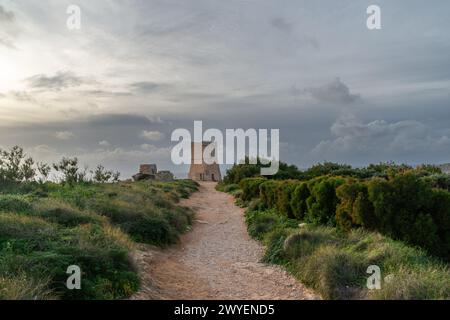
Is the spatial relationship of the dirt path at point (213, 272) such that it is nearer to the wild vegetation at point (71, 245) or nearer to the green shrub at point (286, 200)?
the wild vegetation at point (71, 245)

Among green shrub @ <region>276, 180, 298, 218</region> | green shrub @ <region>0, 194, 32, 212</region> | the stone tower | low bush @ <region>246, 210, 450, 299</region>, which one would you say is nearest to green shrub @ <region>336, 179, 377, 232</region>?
low bush @ <region>246, 210, 450, 299</region>

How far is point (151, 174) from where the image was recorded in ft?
160

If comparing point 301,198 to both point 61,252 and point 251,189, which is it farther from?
point 251,189

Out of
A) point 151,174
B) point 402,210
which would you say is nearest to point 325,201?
point 402,210

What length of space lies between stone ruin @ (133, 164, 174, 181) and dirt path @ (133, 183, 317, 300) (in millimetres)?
32415

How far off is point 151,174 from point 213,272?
40.2 meters

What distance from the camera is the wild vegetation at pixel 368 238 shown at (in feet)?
22.1

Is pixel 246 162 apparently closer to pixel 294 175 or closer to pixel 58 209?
pixel 294 175

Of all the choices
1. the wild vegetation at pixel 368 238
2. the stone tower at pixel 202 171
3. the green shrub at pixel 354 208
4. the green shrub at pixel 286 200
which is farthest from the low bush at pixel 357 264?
the stone tower at pixel 202 171

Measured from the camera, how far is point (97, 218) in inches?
438

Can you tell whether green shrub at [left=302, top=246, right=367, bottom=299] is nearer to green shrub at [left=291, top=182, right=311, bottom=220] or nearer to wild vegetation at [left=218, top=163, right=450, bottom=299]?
wild vegetation at [left=218, top=163, right=450, bottom=299]
